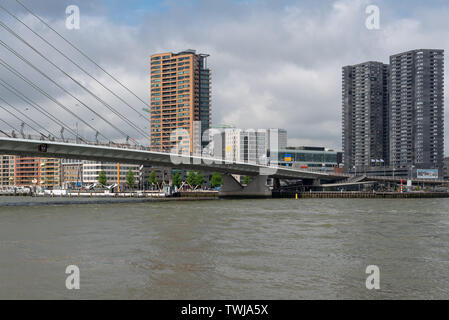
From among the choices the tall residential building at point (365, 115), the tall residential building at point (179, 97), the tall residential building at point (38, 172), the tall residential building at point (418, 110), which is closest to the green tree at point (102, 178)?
the tall residential building at point (179, 97)

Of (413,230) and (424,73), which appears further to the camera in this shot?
(424,73)

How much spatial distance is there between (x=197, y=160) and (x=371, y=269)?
59666 millimetres

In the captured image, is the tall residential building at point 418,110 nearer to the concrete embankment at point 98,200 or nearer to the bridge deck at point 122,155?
the bridge deck at point 122,155

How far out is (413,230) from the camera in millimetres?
27844

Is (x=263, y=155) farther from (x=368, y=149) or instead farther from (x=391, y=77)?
(x=391, y=77)

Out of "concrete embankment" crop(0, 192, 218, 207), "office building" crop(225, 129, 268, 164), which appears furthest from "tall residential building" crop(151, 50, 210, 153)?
"concrete embankment" crop(0, 192, 218, 207)

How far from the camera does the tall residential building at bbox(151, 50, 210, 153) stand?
168m

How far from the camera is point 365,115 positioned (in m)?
183

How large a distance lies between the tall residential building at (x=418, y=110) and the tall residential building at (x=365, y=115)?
9.34 m

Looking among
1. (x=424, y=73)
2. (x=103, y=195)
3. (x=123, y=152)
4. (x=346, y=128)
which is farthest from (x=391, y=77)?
(x=123, y=152)

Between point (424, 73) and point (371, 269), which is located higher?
point (424, 73)

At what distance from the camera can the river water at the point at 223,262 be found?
515 inches

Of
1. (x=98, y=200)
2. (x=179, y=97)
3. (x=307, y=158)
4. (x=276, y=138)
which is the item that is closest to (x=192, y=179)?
(x=179, y=97)

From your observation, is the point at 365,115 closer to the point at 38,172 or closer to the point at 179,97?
the point at 179,97
